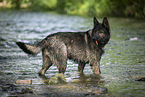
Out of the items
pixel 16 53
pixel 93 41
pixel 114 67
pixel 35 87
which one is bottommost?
pixel 16 53

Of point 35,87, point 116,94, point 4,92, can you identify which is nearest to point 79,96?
point 116,94

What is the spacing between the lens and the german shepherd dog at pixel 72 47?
23.9 ft

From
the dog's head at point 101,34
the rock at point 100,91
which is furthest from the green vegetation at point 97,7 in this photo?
the rock at point 100,91

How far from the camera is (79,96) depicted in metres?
5.89

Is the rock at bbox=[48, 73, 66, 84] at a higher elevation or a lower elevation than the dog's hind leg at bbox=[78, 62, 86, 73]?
higher

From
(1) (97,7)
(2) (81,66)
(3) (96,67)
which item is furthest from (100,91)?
(1) (97,7)

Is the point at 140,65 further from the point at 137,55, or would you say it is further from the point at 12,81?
the point at 12,81

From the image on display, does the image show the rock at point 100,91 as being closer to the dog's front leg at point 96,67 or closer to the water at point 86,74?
the water at point 86,74

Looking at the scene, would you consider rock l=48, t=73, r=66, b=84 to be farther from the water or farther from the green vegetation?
the green vegetation

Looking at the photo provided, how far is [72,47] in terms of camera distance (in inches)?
295

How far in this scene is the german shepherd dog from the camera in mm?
7281

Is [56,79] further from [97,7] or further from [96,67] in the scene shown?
[97,7]

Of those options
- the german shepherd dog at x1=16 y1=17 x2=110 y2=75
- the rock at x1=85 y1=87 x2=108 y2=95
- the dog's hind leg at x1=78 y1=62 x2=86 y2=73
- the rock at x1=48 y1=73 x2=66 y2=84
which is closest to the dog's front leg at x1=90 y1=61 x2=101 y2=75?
the german shepherd dog at x1=16 y1=17 x2=110 y2=75

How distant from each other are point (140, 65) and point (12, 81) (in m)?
4.01
